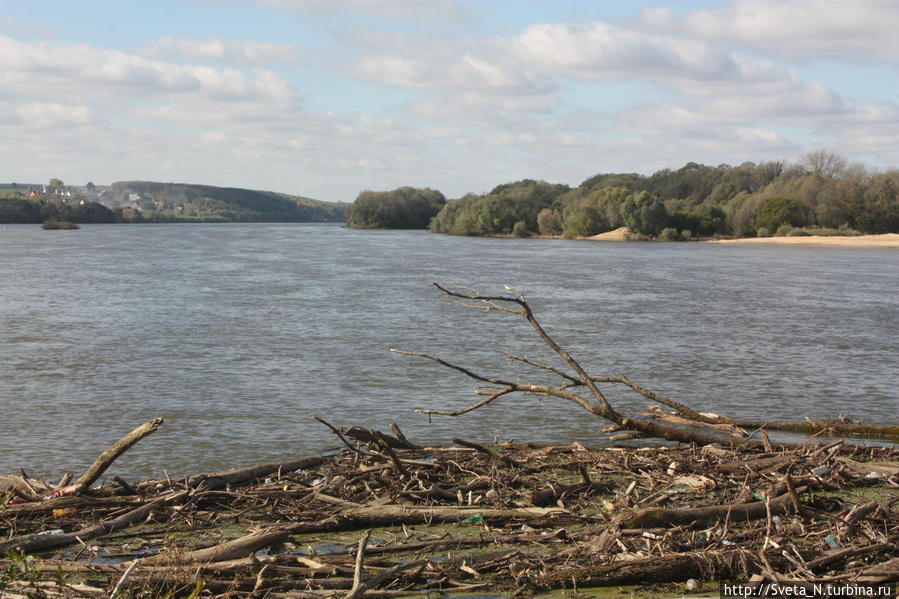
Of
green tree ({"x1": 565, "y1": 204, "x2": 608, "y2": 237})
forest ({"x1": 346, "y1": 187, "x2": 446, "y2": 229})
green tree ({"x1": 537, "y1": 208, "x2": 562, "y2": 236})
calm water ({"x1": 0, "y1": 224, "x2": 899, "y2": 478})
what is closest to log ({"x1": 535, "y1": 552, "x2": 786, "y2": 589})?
calm water ({"x1": 0, "y1": 224, "x2": 899, "y2": 478})

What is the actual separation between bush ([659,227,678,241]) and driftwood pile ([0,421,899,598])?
107 meters

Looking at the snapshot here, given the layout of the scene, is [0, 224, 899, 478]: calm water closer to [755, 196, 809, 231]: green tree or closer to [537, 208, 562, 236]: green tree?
[755, 196, 809, 231]: green tree

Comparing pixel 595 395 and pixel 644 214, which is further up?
pixel 644 214

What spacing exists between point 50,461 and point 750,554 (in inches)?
330

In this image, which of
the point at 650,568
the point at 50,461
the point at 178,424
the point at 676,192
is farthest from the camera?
the point at 676,192

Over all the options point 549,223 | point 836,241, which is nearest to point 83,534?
point 836,241

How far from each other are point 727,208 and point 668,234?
46.1 ft

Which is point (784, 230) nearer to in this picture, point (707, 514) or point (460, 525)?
point (707, 514)

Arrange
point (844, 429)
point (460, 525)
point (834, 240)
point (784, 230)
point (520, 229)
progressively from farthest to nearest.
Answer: point (520, 229), point (784, 230), point (834, 240), point (844, 429), point (460, 525)

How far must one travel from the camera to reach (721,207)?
123438mm

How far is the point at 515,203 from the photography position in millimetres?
138250

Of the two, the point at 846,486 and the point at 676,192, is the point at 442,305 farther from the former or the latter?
the point at 676,192

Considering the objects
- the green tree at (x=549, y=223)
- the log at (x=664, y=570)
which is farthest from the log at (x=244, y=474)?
the green tree at (x=549, y=223)

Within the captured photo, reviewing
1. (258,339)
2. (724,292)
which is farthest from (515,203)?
(258,339)
